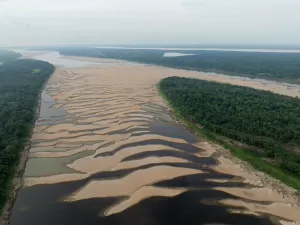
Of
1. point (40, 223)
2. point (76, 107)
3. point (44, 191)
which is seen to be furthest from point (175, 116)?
point (40, 223)

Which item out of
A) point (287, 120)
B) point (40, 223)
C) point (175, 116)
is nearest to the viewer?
point (40, 223)

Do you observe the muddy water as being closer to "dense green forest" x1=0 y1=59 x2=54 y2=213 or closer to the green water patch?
the green water patch

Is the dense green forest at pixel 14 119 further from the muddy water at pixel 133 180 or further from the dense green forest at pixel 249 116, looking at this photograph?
the dense green forest at pixel 249 116

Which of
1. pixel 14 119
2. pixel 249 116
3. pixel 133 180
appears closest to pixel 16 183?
pixel 133 180

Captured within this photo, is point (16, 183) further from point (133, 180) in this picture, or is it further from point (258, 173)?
Result: point (258, 173)

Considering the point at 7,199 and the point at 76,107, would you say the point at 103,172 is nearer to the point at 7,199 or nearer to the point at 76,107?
the point at 7,199

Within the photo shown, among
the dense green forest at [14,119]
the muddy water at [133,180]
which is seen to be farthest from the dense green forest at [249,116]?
the dense green forest at [14,119]
